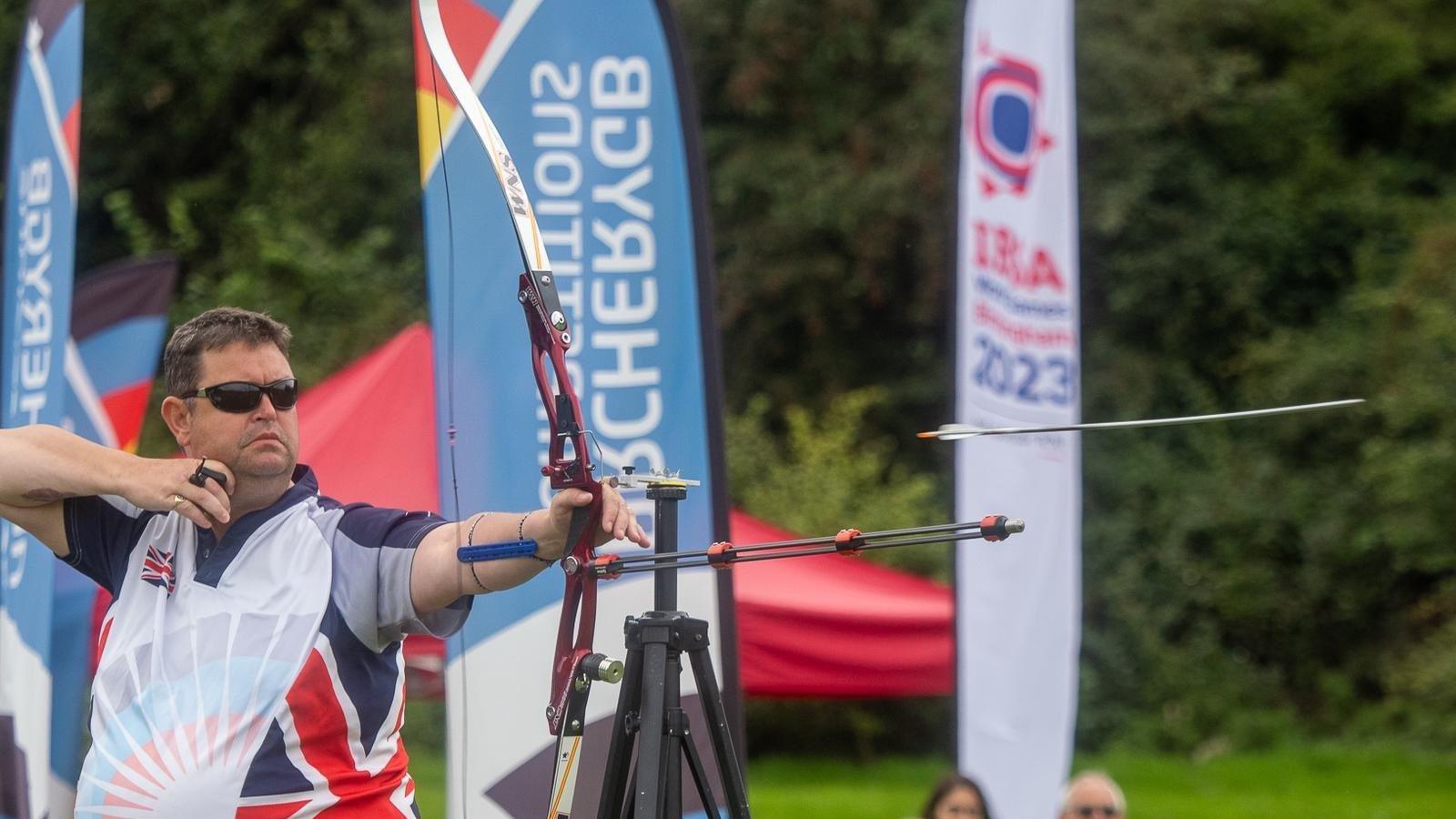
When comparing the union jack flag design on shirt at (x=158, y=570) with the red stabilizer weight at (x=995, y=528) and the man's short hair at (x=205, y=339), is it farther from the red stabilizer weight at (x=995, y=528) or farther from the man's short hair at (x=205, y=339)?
the red stabilizer weight at (x=995, y=528)

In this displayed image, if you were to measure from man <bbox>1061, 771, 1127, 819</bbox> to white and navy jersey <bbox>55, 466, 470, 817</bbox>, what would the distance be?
2.88 m

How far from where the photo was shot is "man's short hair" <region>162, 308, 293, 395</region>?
2.54m

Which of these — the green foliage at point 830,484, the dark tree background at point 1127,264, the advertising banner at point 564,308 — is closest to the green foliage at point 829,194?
the dark tree background at point 1127,264

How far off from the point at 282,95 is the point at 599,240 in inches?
581

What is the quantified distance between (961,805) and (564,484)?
2852mm

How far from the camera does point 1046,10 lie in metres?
6.23

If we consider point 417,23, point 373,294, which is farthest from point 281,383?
point 373,294

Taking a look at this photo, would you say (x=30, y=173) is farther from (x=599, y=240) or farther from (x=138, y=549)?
(x=138, y=549)

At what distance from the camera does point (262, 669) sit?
2.41 metres

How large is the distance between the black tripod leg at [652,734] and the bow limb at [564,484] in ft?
0.22

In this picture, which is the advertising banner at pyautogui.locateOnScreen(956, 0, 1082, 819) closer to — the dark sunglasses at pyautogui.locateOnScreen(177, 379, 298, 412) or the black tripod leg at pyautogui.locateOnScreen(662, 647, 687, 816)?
the black tripod leg at pyautogui.locateOnScreen(662, 647, 687, 816)

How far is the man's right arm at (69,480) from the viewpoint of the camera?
2.43 meters

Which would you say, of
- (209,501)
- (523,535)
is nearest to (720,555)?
(523,535)

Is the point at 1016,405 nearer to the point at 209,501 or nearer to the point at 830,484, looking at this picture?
the point at 209,501
